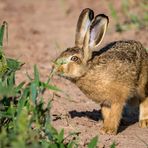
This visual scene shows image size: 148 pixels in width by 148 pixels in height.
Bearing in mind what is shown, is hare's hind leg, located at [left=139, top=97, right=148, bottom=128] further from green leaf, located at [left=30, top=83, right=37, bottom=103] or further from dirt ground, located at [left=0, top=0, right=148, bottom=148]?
green leaf, located at [left=30, top=83, right=37, bottom=103]

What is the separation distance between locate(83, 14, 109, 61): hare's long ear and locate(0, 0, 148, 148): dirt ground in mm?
720

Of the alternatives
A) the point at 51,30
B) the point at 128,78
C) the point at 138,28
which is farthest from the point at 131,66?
the point at 51,30

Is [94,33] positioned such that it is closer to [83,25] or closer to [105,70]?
[83,25]

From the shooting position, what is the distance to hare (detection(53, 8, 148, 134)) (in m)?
6.62

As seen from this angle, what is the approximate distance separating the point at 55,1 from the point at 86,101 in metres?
6.62

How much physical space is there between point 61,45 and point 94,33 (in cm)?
357

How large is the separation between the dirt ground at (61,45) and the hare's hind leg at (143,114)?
0.09 meters

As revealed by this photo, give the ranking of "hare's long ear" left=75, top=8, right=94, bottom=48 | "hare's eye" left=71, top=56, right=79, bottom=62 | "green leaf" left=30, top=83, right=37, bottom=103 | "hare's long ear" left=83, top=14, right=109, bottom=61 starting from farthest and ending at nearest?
"hare's long ear" left=75, top=8, right=94, bottom=48 → "hare's long ear" left=83, top=14, right=109, bottom=61 → "hare's eye" left=71, top=56, right=79, bottom=62 → "green leaf" left=30, top=83, right=37, bottom=103

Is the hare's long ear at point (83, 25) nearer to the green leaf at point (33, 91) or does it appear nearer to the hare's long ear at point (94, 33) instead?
the hare's long ear at point (94, 33)

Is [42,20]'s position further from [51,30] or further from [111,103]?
[111,103]

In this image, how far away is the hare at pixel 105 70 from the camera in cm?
662

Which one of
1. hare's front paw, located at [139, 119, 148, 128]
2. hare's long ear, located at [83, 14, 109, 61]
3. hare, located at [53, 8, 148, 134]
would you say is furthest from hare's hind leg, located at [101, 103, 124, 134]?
hare's long ear, located at [83, 14, 109, 61]

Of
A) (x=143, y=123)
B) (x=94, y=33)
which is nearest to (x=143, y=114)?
(x=143, y=123)

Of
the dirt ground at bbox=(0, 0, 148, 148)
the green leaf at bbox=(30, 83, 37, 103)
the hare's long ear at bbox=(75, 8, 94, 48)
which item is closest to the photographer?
the green leaf at bbox=(30, 83, 37, 103)
